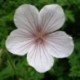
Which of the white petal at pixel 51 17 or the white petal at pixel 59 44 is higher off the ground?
the white petal at pixel 51 17

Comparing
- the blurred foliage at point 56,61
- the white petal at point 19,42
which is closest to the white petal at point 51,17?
the white petal at point 19,42

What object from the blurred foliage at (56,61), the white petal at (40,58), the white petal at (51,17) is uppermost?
the white petal at (51,17)

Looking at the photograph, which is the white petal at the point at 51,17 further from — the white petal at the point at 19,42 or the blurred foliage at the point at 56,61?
the blurred foliage at the point at 56,61

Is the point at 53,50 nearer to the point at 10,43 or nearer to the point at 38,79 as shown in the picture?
the point at 10,43

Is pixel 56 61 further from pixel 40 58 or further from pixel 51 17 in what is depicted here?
pixel 51 17

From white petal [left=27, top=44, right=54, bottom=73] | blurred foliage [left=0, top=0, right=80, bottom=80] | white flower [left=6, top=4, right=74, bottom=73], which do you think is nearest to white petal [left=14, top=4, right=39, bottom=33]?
white flower [left=6, top=4, right=74, bottom=73]
